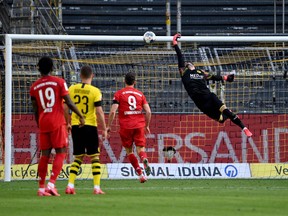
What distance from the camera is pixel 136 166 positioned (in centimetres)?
1638

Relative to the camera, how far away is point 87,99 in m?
13.5

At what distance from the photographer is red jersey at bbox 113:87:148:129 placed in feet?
53.7

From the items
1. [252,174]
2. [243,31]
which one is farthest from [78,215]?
[243,31]

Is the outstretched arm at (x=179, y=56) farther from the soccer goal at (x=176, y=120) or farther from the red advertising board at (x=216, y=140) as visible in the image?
the red advertising board at (x=216, y=140)

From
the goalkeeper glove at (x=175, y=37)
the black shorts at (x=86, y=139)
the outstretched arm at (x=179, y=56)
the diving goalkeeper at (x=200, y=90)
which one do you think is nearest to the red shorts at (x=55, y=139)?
the black shorts at (x=86, y=139)

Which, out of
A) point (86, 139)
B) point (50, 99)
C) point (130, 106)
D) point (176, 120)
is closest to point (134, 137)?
point (130, 106)

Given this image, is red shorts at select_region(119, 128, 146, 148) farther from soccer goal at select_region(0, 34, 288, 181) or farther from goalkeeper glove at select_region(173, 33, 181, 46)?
soccer goal at select_region(0, 34, 288, 181)

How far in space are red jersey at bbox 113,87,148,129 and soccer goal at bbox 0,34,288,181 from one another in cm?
427

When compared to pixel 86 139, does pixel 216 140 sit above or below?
below

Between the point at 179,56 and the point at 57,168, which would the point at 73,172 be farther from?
the point at 179,56

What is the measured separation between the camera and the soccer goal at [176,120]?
2116 centimetres

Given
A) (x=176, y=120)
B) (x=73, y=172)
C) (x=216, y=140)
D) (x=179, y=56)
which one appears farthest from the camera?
(x=216, y=140)

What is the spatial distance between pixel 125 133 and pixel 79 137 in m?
3.09

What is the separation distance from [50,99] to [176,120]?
9694 mm
